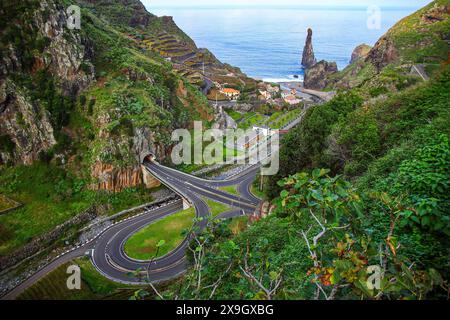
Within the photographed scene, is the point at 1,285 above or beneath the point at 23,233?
beneath

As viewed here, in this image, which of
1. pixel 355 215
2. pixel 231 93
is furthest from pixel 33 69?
pixel 231 93

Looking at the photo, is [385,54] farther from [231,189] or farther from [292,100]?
[231,189]

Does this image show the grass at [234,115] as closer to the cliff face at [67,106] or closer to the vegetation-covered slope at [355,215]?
the cliff face at [67,106]

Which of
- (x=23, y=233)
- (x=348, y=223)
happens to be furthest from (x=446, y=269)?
(x=23, y=233)

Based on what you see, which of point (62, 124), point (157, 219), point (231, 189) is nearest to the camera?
point (157, 219)

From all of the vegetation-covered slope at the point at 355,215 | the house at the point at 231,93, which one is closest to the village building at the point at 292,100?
the house at the point at 231,93

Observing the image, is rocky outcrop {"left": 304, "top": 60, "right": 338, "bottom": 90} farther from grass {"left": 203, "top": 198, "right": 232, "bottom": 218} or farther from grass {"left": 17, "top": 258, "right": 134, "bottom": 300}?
grass {"left": 17, "top": 258, "right": 134, "bottom": 300}
